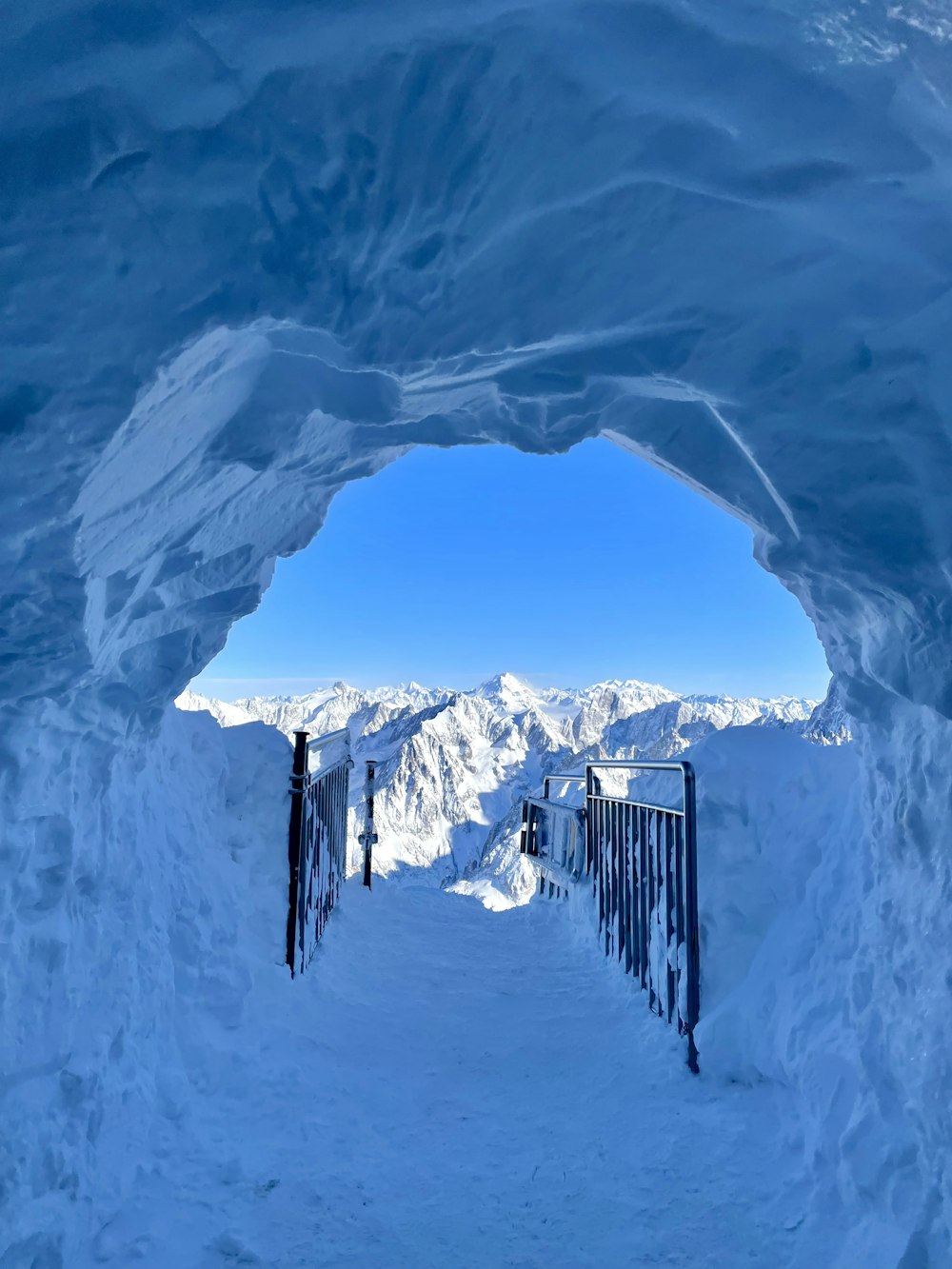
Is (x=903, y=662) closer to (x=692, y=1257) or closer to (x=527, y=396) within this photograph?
(x=527, y=396)

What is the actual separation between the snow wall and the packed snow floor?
346 millimetres

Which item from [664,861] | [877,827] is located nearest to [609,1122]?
[664,861]

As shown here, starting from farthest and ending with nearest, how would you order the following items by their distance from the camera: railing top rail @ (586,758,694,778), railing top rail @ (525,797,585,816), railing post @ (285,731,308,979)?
railing top rail @ (525,797,585,816), railing post @ (285,731,308,979), railing top rail @ (586,758,694,778)

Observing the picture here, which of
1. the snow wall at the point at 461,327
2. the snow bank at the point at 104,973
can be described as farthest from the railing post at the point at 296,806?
the snow wall at the point at 461,327

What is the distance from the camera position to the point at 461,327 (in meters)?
2.50

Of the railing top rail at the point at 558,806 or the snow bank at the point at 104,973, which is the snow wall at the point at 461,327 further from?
the railing top rail at the point at 558,806

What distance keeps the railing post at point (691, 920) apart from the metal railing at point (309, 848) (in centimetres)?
237

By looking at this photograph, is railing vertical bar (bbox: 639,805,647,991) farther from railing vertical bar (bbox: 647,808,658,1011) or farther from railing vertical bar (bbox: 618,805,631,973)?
railing vertical bar (bbox: 618,805,631,973)

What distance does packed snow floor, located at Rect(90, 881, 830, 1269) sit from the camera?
231 cm

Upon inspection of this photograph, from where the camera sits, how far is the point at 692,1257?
2277 millimetres

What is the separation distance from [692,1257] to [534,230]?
3.45 meters

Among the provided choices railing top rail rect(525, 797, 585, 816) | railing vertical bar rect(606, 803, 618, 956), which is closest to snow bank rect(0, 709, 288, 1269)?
railing vertical bar rect(606, 803, 618, 956)

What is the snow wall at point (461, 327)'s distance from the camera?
6.17 feet

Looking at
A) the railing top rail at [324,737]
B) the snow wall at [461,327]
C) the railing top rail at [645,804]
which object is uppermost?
the snow wall at [461,327]
